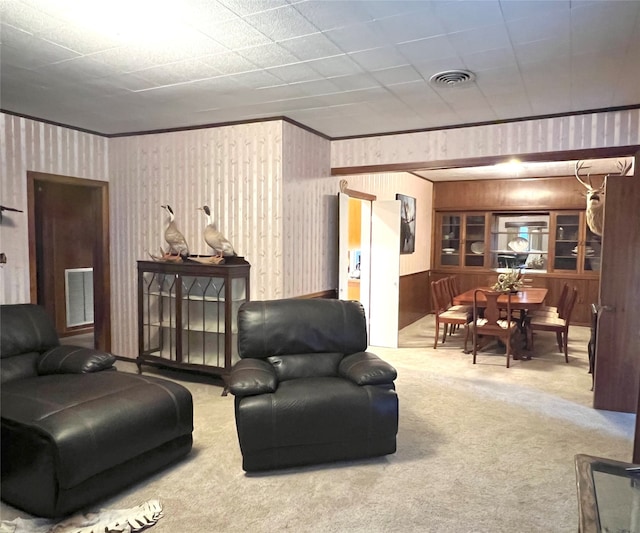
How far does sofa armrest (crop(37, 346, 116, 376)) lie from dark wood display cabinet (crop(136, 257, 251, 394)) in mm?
1161

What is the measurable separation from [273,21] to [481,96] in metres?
2.01

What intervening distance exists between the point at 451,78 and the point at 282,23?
1.41m

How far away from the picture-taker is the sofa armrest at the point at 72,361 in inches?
125

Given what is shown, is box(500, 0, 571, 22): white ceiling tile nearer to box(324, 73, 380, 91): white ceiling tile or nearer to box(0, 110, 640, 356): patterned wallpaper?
box(324, 73, 380, 91): white ceiling tile

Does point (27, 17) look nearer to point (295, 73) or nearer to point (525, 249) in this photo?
point (295, 73)

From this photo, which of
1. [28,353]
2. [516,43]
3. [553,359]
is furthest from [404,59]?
[553,359]

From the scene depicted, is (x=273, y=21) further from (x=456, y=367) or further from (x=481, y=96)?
(x=456, y=367)

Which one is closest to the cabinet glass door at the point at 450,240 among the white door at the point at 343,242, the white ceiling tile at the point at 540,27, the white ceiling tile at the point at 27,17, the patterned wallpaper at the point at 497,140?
the white door at the point at 343,242

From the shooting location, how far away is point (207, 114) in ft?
14.2

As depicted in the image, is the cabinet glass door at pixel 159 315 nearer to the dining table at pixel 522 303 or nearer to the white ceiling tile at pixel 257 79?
the white ceiling tile at pixel 257 79

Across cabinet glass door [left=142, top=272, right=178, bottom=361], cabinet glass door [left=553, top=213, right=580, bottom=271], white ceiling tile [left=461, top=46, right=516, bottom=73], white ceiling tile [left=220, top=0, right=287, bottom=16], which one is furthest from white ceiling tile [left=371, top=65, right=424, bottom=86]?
cabinet glass door [left=553, top=213, right=580, bottom=271]

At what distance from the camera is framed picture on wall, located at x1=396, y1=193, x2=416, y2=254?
7.20 metres

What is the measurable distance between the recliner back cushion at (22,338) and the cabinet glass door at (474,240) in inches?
282

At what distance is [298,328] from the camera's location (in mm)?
3299
